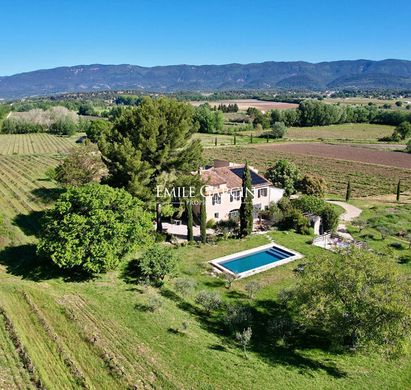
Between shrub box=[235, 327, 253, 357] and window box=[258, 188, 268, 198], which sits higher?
window box=[258, 188, 268, 198]

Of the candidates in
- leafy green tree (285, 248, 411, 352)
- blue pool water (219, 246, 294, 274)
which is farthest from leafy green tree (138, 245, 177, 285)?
leafy green tree (285, 248, 411, 352)

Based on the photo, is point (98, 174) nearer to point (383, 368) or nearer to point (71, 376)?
point (71, 376)

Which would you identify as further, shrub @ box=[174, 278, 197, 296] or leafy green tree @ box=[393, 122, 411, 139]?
leafy green tree @ box=[393, 122, 411, 139]

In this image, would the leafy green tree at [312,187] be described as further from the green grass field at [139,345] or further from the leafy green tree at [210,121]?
the leafy green tree at [210,121]

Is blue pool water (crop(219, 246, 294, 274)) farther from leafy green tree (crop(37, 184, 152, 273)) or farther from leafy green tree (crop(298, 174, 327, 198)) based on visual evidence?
leafy green tree (crop(298, 174, 327, 198))

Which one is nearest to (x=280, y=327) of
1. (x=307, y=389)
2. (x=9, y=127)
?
(x=307, y=389)

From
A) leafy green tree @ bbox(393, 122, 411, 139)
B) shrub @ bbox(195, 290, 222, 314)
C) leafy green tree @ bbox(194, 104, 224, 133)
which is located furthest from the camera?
leafy green tree @ bbox(194, 104, 224, 133)

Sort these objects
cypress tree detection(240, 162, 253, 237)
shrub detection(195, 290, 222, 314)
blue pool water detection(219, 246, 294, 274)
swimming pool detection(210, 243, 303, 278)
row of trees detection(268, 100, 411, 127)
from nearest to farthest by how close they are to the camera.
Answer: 1. shrub detection(195, 290, 222, 314)
2. swimming pool detection(210, 243, 303, 278)
3. blue pool water detection(219, 246, 294, 274)
4. cypress tree detection(240, 162, 253, 237)
5. row of trees detection(268, 100, 411, 127)
